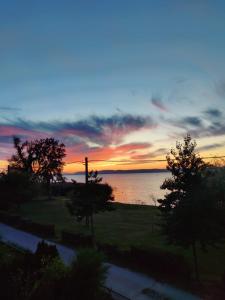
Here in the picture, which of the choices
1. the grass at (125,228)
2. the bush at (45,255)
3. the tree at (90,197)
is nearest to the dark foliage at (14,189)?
the grass at (125,228)

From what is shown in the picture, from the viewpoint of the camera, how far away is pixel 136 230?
131 ft

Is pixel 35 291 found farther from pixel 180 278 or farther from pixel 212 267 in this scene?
pixel 212 267

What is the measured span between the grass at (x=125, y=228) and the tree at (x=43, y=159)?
42.4 ft

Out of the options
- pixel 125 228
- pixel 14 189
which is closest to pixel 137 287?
pixel 125 228

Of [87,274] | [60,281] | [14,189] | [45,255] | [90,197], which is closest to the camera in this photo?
[60,281]

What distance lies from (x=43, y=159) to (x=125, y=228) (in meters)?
44.7

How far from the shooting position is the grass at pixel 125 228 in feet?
81.0

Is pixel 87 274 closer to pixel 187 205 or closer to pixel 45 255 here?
pixel 45 255

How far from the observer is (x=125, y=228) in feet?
136

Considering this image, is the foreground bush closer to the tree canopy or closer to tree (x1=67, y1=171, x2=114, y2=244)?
tree (x1=67, y1=171, x2=114, y2=244)

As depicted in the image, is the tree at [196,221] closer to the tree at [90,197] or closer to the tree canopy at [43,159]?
the tree at [90,197]

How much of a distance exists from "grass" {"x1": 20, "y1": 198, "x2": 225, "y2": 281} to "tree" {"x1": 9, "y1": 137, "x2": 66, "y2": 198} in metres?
12.9

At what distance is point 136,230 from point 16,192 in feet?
84.7

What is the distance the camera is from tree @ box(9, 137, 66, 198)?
82438mm
